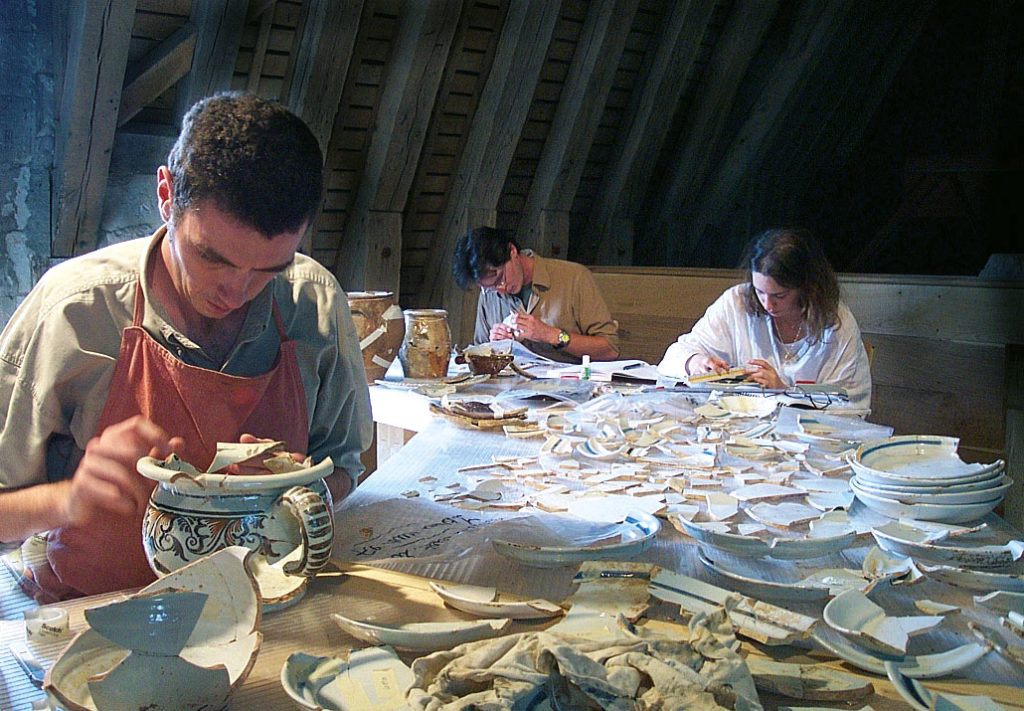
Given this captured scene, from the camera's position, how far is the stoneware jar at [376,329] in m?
2.79

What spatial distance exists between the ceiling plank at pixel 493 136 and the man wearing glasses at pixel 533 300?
1.41 metres

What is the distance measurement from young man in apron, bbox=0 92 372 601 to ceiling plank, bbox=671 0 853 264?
16.0 feet

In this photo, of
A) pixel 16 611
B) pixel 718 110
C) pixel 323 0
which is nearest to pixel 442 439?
pixel 16 611

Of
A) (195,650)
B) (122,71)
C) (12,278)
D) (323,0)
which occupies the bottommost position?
(12,278)

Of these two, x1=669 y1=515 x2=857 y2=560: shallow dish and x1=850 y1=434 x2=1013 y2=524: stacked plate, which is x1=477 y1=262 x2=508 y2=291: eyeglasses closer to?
x1=850 y1=434 x2=1013 y2=524: stacked plate

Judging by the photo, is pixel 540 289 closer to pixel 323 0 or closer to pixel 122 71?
pixel 323 0

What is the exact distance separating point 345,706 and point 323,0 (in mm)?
3913

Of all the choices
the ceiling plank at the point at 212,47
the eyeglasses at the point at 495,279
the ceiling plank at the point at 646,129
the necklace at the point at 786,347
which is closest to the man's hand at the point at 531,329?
the eyeglasses at the point at 495,279

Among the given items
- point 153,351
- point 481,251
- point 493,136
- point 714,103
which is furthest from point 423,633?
point 714,103

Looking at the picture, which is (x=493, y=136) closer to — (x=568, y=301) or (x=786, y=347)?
(x=568, y=301)

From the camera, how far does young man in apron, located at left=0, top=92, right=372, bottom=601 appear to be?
1.30 metres

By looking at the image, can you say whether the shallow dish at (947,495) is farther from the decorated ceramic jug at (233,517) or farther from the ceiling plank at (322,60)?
the ceiling plank at (322,60)

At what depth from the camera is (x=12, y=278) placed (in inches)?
149

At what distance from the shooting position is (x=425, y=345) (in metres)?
2.90
